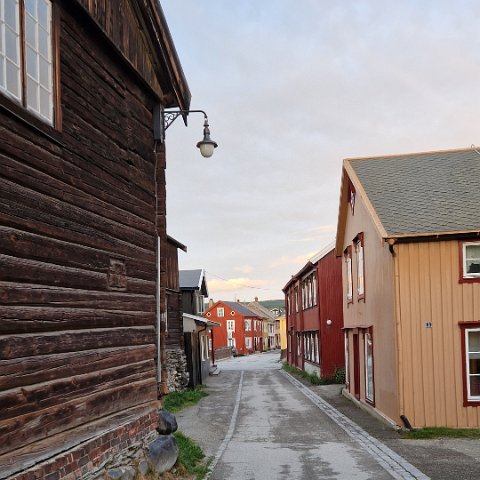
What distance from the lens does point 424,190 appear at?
1797 cm

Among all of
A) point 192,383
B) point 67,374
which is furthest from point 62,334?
point 192,383

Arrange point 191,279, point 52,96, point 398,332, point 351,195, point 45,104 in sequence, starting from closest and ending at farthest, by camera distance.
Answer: point 45,104, point 52,96, point 398,332, point 351,195, point 191,279

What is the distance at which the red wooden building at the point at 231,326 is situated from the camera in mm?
92500

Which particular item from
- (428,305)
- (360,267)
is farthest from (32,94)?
(360,267)

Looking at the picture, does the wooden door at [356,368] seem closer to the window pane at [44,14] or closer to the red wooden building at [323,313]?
the red wooden building at [323,313]

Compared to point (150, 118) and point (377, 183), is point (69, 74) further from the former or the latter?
point (377, 183)

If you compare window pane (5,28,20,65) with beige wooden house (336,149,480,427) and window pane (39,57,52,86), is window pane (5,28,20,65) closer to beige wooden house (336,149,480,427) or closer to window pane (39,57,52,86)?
window pane (39,57,52,86)

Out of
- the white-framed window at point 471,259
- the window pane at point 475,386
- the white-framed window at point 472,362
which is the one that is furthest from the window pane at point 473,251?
the window pane at point 475,386

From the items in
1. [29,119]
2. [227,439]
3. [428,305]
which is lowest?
[227,439]

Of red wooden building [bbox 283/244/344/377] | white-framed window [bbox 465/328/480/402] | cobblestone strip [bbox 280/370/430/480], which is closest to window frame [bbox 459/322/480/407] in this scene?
white-framed window [bbox 465/328/480/402]

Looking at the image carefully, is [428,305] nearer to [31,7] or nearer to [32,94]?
[32,94]

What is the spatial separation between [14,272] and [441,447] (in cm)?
1037

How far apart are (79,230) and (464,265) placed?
35.7 feet

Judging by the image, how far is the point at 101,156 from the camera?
25.4ft
